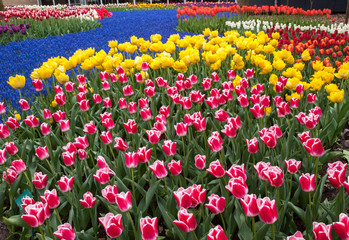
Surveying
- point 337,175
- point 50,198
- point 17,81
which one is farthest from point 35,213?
point 17,81

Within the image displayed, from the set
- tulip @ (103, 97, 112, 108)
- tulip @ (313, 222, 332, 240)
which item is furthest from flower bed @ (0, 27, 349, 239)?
tulip @ (103, 97, 112, 108)

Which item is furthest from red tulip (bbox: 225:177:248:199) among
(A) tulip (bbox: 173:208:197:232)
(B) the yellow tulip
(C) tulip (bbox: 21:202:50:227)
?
(B) the yellow tulip

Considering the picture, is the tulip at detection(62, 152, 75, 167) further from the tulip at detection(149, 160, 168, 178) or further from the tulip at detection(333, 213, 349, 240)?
the tulip at detection(333, 213, 349, 240)

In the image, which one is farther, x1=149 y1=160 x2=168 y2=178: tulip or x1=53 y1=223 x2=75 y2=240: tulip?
x1=149 y1=160 x2=168 y2=178: tulip

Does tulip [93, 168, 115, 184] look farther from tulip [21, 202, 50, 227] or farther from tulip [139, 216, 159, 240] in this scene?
tulip [139, 216, 159, 240]

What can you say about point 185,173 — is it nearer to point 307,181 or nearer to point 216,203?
point 216,203

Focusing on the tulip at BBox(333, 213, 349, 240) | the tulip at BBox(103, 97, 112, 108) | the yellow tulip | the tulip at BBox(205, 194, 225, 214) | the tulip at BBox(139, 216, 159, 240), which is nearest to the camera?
the tulip at BBox(333, 213, 349, 240)

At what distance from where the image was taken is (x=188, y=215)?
120 cm

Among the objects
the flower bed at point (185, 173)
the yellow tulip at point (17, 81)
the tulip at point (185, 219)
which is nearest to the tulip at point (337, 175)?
the flower bed at point (185, 173)

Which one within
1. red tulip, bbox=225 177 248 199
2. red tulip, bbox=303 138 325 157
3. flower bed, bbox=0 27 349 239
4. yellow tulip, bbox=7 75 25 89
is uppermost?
yellow tulip, bbox=7 75 25 89

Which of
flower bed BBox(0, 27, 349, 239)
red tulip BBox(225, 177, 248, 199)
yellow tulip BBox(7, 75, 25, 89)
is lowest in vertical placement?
flower bed BBox(0, 27, 349, 239)

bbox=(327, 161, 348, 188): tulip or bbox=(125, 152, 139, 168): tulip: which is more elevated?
bbox=(327, 161, 348, 188): tulip

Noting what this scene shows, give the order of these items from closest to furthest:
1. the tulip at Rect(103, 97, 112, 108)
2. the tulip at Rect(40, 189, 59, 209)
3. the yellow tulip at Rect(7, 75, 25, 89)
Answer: the tulip at Rect(40, 189, 59, 209) < the tulip at Rect(103, 97, 112, 108) < the yellow tulip at Rect(7, 75, 25, 89)

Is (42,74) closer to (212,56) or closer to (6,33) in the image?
(212,56)
